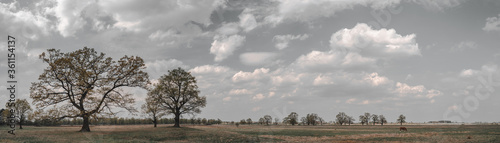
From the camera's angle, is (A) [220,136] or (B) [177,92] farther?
(B) [177,92]

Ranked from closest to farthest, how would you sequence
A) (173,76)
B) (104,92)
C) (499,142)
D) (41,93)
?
(499,142) → (41,93) → (104,92) → (173,76)

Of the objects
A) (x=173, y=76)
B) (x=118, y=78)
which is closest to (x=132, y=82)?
(x=118, y=78)

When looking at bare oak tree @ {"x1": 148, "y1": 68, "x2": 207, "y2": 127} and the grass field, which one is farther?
bare oak tree @ {"x1": 148, "y1": 68, "x2": 207, "y2": 127}

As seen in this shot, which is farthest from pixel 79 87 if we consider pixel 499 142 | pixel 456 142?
pixel 499 142

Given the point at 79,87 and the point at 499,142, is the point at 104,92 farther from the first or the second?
the point at 499,142

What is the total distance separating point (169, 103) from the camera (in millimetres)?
60875

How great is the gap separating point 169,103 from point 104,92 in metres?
19.5

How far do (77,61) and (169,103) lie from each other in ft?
78.0

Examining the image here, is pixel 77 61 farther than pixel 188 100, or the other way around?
pixel 188 100

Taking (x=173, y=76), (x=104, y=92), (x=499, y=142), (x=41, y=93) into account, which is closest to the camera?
(x=499, y=142)

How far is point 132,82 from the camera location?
43531mm

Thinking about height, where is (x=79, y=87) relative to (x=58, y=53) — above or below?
below

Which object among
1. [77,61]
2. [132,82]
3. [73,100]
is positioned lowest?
[73,100]

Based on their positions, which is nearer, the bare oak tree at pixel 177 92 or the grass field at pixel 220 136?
the grass field at pixel 220 136
